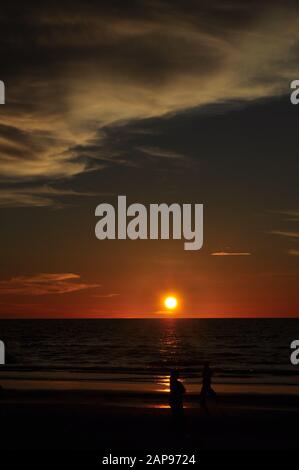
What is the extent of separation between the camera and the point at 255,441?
65.6 feet

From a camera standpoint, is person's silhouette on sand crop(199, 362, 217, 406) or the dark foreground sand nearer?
the dark foreground sand

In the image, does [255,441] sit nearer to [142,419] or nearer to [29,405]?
[142,419]

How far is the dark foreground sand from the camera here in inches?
756

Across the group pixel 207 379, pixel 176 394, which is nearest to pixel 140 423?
pixel 207 379

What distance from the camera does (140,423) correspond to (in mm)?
23000

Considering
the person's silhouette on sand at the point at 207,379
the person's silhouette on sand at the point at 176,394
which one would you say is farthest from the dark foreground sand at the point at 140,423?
the person's silhouette on sand at the point at 207,379

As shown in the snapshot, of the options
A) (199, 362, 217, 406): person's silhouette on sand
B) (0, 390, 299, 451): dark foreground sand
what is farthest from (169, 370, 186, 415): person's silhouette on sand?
(199, 362, 217, 406): person's silhouette on sand

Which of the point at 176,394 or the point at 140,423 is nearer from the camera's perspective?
the point at 176,394

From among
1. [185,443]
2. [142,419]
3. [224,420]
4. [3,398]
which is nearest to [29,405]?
[3,398]

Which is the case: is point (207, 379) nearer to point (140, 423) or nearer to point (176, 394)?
point (140, 423)

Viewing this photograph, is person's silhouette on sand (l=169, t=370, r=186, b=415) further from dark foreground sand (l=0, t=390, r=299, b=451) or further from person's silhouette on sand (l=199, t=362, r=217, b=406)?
person's silhouette on sand (l=199, t=362, r=217, b=406)

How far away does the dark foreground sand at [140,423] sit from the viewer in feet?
63.0

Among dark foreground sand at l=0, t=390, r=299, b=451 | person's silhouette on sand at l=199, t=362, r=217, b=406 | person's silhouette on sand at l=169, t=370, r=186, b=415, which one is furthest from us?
person's silhouette on sand at l=199, t=362, r=217, b=406
